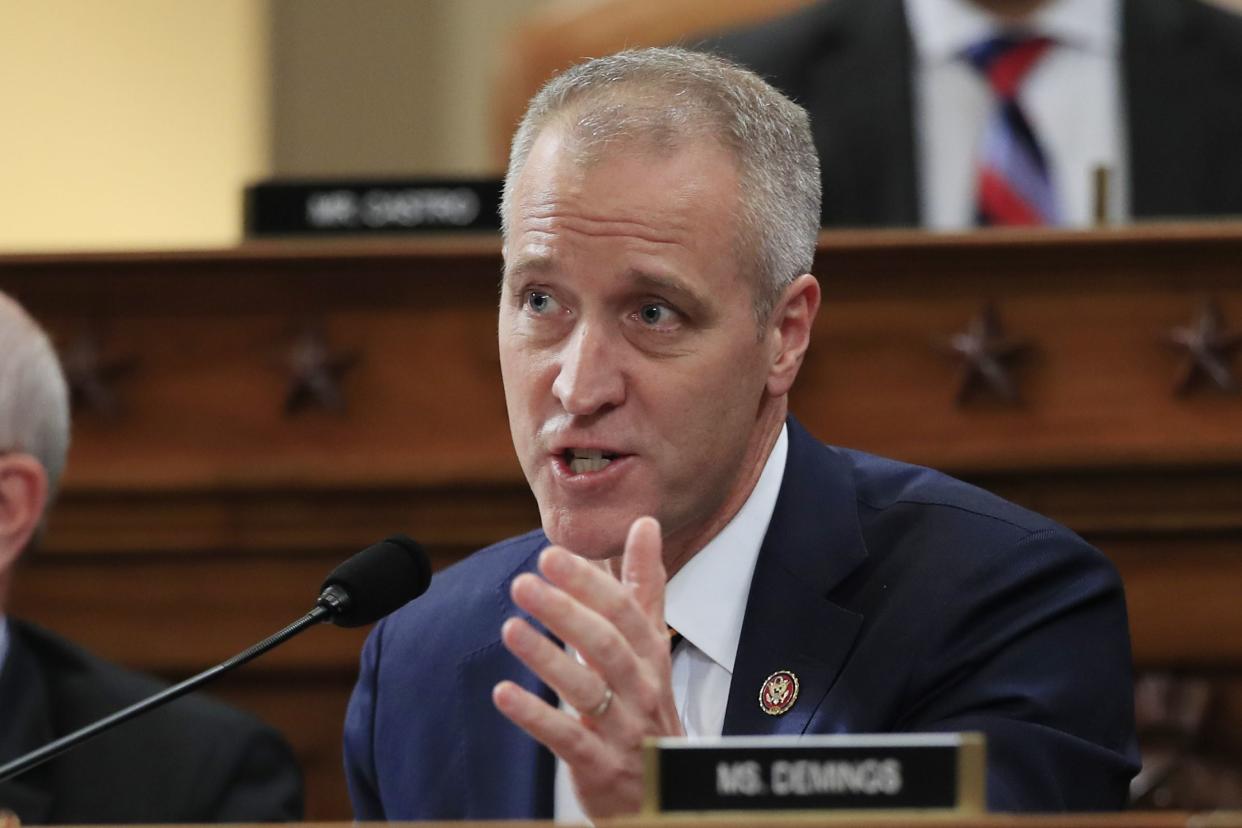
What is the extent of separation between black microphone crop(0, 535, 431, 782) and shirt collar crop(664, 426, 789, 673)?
0.97 feet

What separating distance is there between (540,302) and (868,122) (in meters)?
1.72

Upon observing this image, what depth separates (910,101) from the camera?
3.52 meters

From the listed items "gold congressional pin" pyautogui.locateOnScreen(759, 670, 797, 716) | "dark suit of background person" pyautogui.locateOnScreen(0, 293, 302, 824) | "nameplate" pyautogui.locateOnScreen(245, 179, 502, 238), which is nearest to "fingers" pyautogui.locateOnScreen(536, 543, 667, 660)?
"gold congressional pin" pyautogui.locateOnScreen(759, 670, 797, 716)

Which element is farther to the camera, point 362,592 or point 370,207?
point 370,207

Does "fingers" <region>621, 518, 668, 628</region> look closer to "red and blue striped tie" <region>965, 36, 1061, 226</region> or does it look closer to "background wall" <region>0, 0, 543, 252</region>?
"red and blue striped tie" <region>965, 36, 1061, 226</region>

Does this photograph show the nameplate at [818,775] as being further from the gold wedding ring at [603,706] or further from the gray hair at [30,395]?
the gray hair at [30,395]

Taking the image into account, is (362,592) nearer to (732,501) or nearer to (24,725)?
(732,501)

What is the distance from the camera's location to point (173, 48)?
512 centimetres

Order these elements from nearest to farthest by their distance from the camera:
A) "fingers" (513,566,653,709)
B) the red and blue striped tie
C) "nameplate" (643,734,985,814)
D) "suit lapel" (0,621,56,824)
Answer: "nameplate" (643,734,985,814) → "fingers" (513,566,653,709) → "suit lapel" (0,621,56,824) → the red and blue striped tie

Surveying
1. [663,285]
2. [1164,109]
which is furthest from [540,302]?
[1164,109]

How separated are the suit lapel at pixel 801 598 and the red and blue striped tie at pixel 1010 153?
56.2 inches

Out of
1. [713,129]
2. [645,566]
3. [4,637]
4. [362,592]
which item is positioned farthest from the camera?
[4,637]

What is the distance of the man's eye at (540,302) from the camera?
1930 mm

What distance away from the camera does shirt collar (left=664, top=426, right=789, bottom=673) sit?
79.2 inches
